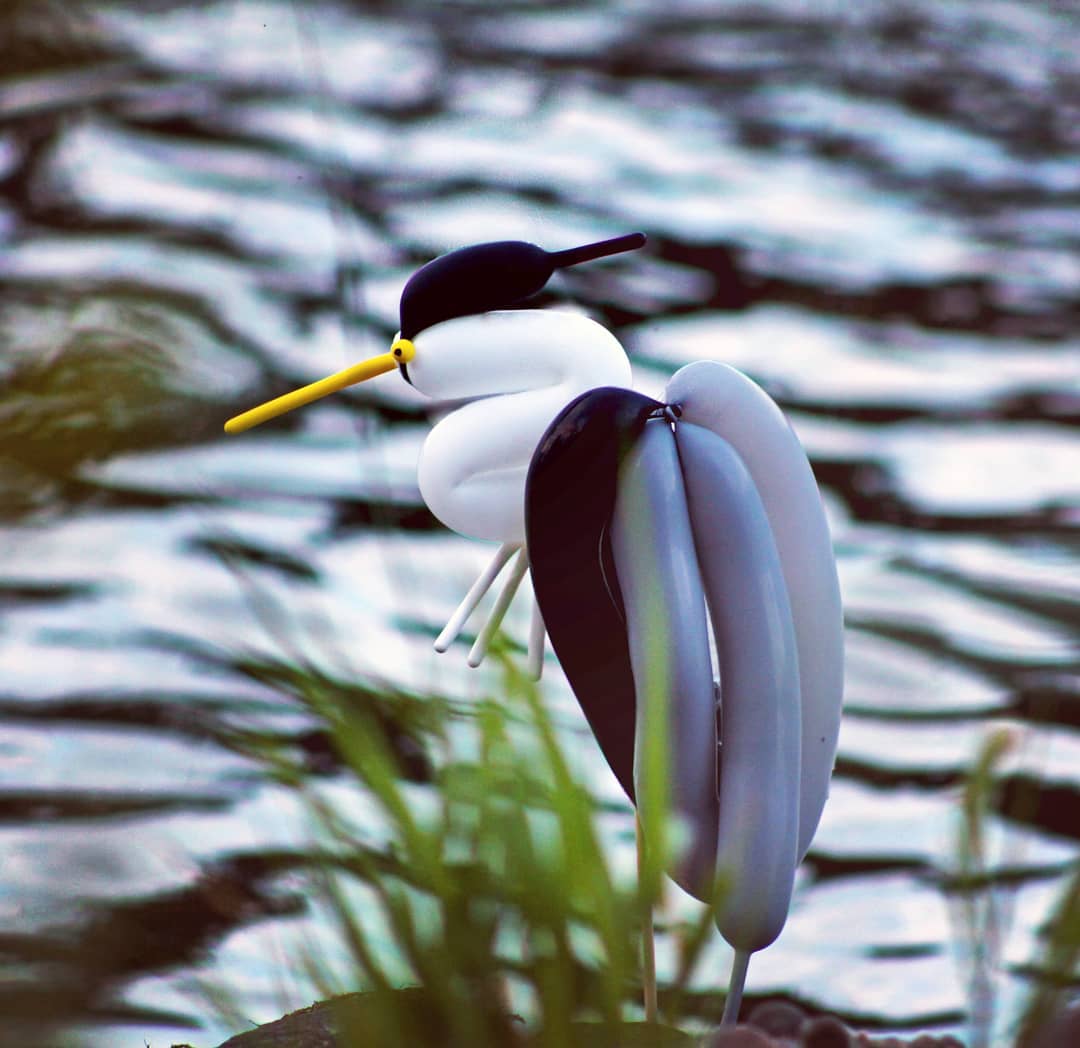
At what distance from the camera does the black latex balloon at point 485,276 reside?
1.80 feet

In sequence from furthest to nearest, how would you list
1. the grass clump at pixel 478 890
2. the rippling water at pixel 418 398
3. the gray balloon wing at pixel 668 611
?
1. the gray balloon wing at pixel 668 611
2. the grass clump at pixel 478 890
3. the rippling water at pixel 418 398

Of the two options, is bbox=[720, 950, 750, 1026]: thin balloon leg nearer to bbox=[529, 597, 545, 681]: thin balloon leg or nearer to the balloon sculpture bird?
the balloon sculpture bird

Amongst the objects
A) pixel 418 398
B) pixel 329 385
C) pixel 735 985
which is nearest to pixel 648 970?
pixel 735 985

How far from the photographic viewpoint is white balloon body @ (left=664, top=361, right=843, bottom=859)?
515 millimetres

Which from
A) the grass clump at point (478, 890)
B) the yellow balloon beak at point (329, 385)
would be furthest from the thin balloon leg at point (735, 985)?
the yellow balloon beak at point (329, 385)

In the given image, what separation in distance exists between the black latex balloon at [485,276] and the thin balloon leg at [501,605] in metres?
0.10

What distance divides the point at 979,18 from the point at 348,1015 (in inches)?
99.1

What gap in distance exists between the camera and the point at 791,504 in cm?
52

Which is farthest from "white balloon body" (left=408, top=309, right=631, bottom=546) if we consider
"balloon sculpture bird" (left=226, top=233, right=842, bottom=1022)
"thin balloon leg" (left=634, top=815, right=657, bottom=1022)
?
"thin balloon leg" (left=634, top=815, right=657, bottom=1022)

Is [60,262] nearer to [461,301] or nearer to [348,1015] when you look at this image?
[461,301]

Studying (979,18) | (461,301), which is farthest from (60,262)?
(979,18)

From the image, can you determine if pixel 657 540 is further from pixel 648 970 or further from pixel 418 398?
pixel 418 398

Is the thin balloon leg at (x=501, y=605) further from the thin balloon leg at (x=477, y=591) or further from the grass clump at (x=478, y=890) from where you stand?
the grass clump at (x=478, y=890)

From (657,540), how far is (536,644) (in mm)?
110
